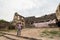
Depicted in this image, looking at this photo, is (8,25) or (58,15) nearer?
(58,15)

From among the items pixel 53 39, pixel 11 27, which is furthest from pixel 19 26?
pixel 11 27

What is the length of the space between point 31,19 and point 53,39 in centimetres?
2335

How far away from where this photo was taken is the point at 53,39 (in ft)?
40.0

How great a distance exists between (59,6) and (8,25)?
470 inches

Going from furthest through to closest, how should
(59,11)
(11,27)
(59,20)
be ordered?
(11,27) → (59,11) → (59,20)

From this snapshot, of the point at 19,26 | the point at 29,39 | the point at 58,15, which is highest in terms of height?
the point at 58,15

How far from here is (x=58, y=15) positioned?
902 inches

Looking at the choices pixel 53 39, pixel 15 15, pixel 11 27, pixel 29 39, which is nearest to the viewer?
pixel 53 39

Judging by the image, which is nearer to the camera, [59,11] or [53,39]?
[53,39]

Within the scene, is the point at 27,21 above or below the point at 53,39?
above

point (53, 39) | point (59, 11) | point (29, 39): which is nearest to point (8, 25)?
point (59, 11)

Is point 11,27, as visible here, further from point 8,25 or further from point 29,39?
point 29,39

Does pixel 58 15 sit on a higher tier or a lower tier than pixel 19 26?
higher

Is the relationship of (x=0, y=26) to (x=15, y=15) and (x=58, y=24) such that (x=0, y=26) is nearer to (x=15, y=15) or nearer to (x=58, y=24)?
(x=15, y=15)
